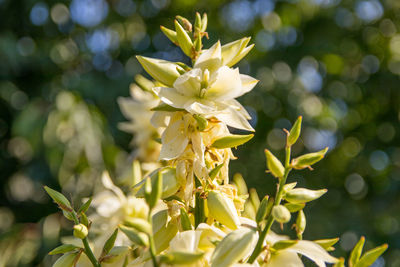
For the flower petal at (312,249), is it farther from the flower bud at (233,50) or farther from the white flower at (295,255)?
the flower bud at (233,50)

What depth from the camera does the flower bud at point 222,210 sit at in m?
0.31

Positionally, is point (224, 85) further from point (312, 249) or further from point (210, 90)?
point (312, 249)

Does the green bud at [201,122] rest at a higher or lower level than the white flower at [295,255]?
higher

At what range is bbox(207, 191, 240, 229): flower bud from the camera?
0.31m

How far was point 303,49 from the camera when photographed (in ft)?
6.46

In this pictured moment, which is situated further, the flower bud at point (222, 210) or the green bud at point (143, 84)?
the green bud at point (143, 84)

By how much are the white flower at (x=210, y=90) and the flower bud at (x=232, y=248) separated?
0.31 feet

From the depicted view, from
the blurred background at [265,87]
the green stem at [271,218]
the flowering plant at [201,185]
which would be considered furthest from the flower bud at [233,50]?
the blurred background at [265,87]

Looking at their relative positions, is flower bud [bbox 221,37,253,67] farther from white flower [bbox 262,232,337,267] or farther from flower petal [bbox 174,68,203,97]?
white flower [bbox 262,232,337,267]

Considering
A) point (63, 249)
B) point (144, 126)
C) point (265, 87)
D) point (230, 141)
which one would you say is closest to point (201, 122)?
point (230, 141)

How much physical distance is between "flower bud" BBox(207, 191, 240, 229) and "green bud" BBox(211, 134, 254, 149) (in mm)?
41

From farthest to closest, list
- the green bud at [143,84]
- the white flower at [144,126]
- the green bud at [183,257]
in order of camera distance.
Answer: the white flower at [144,126] → the green bud at [143,84] → the green bud at [183,257]

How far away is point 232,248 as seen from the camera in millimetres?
272

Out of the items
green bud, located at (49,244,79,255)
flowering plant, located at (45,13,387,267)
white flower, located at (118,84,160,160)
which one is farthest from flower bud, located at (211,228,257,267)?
white flower, located at (118,84,160,160)
